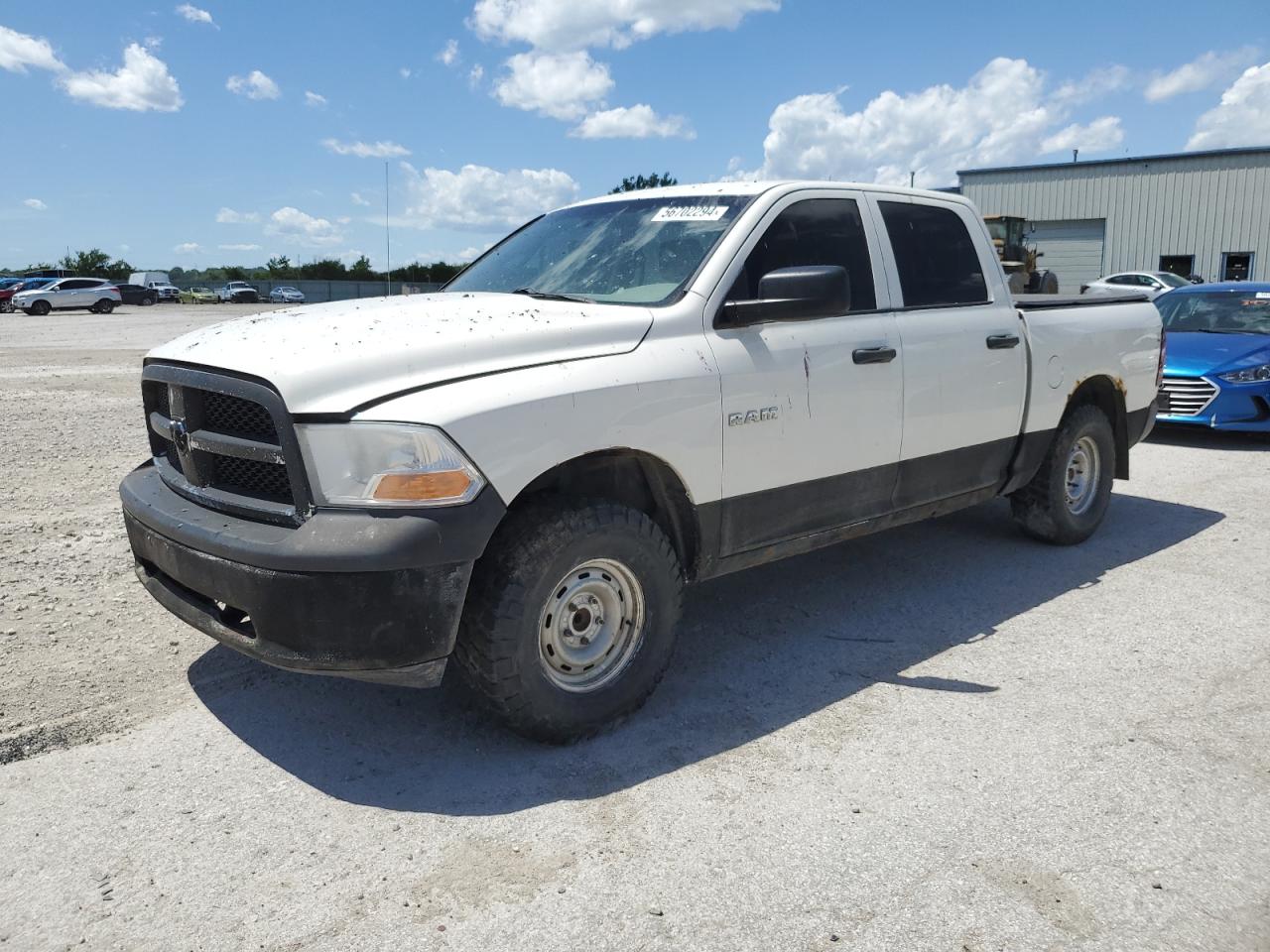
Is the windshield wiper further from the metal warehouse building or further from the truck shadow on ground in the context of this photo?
the metal warehouse building

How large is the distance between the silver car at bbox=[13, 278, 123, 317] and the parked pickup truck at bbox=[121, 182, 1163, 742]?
45857 millimetres

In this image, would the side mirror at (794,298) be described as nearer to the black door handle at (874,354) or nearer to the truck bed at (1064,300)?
the black door handle at (874,354)

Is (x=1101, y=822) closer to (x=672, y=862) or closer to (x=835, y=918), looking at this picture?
(x=835, y=918)

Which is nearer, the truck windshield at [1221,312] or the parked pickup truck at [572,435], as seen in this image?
the parked pickup truck at [572,435]

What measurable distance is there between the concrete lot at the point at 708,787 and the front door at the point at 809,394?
27.2 inches

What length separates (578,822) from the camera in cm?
302

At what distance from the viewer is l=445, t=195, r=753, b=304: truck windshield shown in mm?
4008

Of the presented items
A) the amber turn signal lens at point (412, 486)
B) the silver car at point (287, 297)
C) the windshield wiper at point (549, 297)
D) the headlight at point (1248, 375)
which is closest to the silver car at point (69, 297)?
the silver car at point (287, 297)

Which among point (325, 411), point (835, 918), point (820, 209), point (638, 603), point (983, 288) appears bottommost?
point (835, 918)

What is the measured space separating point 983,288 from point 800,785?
3044mm

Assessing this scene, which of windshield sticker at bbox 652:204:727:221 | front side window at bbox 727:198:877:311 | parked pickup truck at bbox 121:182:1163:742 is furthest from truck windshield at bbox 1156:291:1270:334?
windshield sticker at bbox 652:204:727:221

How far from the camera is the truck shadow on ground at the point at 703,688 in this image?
331 cm

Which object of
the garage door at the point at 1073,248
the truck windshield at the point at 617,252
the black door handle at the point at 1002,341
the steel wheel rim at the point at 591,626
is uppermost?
the garage door at the point at 1073,248

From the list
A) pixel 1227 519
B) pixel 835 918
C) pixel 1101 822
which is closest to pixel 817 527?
pixel 1101 822
